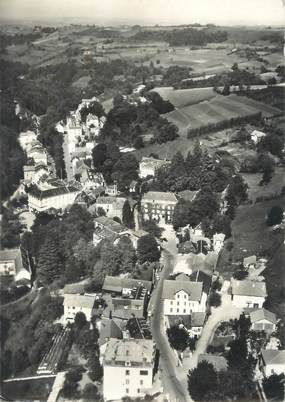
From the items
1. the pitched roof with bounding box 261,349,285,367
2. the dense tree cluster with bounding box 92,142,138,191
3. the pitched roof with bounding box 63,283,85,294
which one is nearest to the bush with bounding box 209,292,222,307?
the pitched roof with bounding box 261,349,285,367

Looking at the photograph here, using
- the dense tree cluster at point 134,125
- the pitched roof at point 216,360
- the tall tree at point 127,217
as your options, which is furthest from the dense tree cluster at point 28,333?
the dense tree cluster at point 134,125

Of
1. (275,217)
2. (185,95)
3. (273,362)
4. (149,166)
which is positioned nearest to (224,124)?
(185,95)

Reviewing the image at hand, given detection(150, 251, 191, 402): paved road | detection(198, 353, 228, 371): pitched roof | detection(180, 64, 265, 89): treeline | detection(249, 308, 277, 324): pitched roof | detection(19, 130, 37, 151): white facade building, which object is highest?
detection(180, 64, 265, 89): treeline

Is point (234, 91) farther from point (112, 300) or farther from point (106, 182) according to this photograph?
point (112, 300)

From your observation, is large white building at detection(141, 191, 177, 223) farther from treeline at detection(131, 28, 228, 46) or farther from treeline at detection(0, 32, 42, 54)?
treeline at detection(131, 28, 228, 46)

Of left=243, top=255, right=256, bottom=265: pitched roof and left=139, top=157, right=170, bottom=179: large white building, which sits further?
left=139, top=157, right=170, bottom=179: large white building

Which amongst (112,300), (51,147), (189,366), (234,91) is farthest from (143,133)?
(189,366)
